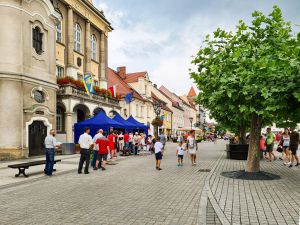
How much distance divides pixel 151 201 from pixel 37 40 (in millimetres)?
16828

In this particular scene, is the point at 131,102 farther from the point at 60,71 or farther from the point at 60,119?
the point at 60,119

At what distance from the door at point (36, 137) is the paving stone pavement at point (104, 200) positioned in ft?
30.3

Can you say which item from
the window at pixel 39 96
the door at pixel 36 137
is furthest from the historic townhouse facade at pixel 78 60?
the door at pixel 36 137

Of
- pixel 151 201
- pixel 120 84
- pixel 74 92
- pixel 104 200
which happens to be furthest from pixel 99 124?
pixel 120 84

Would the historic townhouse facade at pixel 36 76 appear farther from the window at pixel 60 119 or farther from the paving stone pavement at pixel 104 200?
the paving stone pavement at pixel 104 200

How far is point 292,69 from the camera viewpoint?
8430mm

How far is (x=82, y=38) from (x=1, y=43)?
12.8 m

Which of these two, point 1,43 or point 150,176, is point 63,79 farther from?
point 150,176

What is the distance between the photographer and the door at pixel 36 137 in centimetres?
1903

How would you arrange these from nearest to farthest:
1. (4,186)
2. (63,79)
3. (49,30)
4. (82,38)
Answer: (4,186) → (49,30) → (63,79) → (82,38)

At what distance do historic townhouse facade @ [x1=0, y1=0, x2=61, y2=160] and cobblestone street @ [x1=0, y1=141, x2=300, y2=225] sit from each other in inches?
333

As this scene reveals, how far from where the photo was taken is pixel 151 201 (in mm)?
7109

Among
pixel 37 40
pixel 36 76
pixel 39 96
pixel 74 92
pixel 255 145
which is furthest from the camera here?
pixel 74 92

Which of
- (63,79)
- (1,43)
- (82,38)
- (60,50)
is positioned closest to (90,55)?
(82,38)
